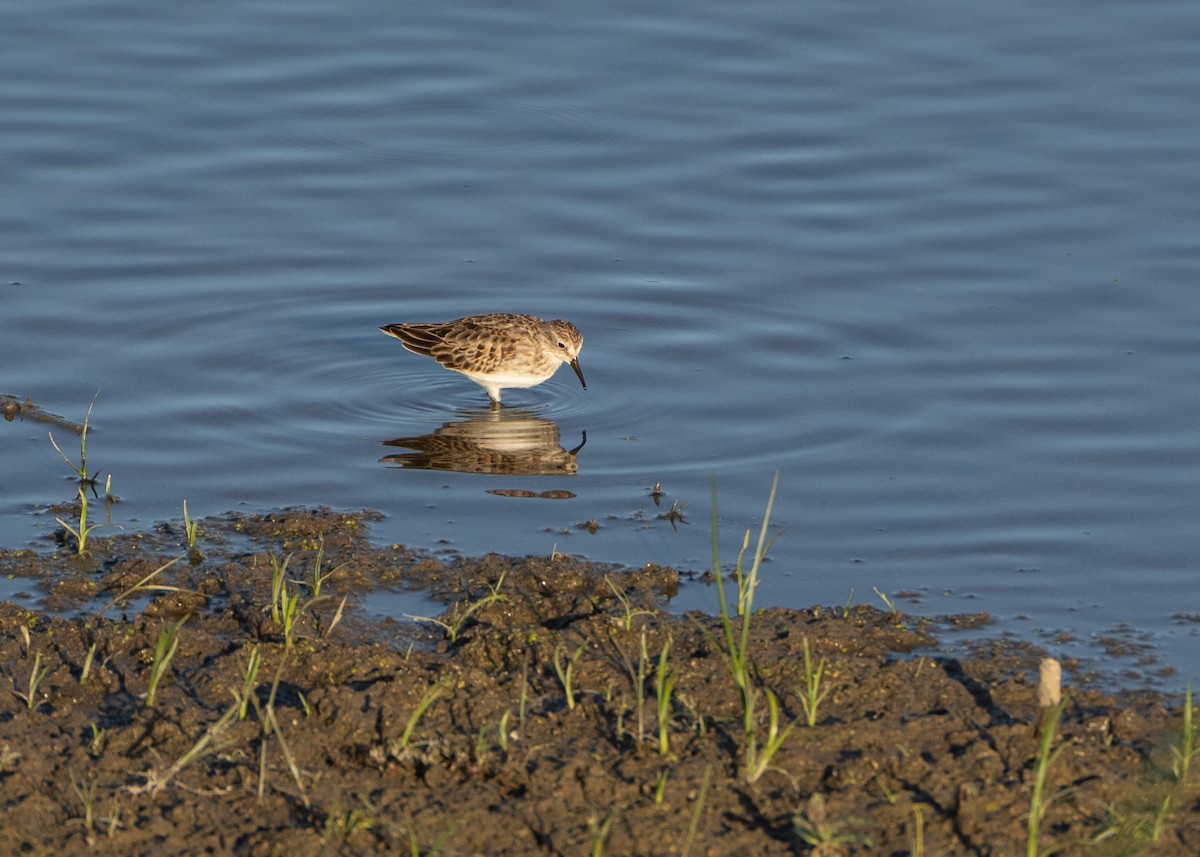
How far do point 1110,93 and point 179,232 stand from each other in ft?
24.9

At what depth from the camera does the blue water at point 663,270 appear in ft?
27.8

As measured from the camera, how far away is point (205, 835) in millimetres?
5020

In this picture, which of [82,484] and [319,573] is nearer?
[319,573]

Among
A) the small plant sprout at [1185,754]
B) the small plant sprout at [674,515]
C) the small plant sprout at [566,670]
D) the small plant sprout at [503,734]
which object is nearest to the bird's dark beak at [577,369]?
the small plant sprout at [674,515]

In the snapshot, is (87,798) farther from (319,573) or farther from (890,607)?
(890,607)

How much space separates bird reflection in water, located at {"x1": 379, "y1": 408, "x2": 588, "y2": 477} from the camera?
30.2 ft

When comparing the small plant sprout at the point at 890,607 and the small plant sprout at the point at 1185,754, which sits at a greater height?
the small plant sprout at the point at 1185,754

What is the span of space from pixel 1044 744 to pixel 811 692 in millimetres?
872

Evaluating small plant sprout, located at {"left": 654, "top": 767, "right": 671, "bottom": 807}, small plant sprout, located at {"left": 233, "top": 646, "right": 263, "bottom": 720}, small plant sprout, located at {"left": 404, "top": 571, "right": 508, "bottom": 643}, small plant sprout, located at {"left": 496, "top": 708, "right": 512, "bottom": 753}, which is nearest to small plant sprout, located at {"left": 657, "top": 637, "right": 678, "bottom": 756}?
small plant sprout, located at {"left": 654, "top": 767, "right": 671, "bottom": 807}

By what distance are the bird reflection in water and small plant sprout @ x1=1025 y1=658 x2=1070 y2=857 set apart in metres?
3.82

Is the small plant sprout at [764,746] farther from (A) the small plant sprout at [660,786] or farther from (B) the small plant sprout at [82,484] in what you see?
(B) the small plant sprout at [82,484]

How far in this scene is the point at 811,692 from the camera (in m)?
5.68

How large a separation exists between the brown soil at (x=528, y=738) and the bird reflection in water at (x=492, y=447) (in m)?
2.15

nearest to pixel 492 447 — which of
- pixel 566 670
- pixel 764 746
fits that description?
pixel 566 670
